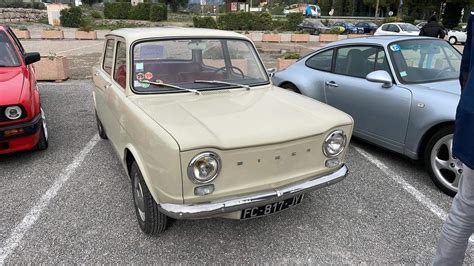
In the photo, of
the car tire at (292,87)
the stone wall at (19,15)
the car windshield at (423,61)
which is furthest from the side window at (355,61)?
the stone wall at (19,15)

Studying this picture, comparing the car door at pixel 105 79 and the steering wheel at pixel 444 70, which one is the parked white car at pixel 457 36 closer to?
the steering wheel at pixel 444 70

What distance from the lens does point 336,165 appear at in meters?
2.78

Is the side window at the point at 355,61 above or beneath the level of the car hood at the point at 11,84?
above

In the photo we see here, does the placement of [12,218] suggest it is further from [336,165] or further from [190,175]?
[336,165]

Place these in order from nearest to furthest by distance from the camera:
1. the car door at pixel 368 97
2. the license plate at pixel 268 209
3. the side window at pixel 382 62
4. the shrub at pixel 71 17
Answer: the license plate at pixel 268 209 → the car door at pixel 368 97 → the side window at pixel 382 62 → the shrub at pixel 71 17

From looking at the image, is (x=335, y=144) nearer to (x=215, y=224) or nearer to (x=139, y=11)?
(x=215, y=224)

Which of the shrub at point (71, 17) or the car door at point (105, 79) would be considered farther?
the shrub at point (71, 17)

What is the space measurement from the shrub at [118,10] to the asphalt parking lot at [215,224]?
42327 millimetres

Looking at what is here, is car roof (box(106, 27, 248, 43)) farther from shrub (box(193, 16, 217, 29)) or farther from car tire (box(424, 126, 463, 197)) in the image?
shrub (box(193, 16, 217, 29))

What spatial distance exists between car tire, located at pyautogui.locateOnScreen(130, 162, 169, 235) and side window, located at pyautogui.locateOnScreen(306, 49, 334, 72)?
130 inches

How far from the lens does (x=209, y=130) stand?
2.30 meters

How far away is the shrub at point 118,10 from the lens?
138 feet

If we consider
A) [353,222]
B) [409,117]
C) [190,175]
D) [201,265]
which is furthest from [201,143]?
[409,117]

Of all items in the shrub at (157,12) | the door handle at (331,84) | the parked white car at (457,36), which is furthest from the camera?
the shrub at (157,12)
